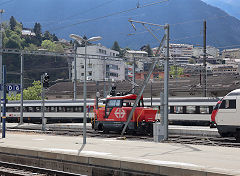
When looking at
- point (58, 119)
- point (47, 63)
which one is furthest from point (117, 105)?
point (47, 63)

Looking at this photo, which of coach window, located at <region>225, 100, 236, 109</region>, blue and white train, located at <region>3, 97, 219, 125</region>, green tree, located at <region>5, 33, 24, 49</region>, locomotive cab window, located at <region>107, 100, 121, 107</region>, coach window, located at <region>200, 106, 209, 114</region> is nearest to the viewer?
coach window, located at <region>225, 100, 236, 109</region>

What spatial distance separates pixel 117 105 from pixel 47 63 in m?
139

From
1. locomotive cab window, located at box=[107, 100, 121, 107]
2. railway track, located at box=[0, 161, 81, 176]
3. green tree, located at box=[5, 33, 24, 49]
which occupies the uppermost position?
green tree, located at box=[5, 33, 24, 49]

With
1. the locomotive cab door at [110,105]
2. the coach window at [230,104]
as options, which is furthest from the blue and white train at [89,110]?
the coach window at [230,104]

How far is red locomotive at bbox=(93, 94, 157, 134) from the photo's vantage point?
28.5 m

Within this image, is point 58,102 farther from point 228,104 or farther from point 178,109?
point 228,104

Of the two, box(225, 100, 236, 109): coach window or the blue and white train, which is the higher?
box(225, 100, 236, 109): coach window

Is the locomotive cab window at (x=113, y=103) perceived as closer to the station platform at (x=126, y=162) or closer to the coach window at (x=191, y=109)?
the station platform at (x=126, y=162)

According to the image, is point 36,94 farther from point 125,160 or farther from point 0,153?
point 125,160

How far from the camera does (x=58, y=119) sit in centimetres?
5156

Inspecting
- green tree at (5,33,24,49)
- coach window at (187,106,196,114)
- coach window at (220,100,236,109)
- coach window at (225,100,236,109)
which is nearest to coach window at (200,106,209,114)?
coach window at (187,106,196,114)

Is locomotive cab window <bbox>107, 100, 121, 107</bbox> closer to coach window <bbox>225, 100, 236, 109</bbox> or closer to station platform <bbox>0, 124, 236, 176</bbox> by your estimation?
coach window <bbox>225, 100, 236, 109</bbox>

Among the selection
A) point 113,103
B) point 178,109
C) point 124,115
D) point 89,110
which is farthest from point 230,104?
point 89,110

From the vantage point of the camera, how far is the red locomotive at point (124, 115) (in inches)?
1121
